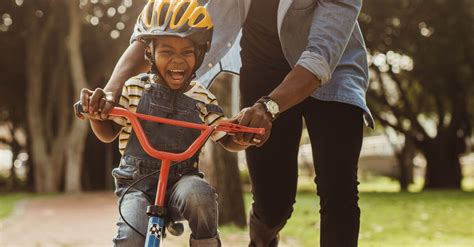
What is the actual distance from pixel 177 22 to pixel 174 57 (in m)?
0.15

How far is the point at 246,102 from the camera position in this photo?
4.06m

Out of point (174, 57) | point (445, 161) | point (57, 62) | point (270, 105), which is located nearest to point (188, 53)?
point (174, 57)

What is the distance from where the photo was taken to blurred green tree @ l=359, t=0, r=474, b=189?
19.1m

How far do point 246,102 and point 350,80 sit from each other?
0.73 meters

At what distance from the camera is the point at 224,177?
30.7 ft

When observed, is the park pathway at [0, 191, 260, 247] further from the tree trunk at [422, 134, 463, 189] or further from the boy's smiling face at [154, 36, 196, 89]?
the tree trunk at [422, 134, 463, 189]

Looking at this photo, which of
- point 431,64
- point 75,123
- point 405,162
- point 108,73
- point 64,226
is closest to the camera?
point 64,226

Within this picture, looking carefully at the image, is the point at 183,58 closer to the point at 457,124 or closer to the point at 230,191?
the point at 230,191

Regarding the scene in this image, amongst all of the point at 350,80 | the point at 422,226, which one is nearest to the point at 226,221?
the point at 422,226

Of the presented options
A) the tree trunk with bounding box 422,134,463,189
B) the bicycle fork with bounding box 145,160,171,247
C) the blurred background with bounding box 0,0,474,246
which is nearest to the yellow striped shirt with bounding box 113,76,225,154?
the bicycle fork with bounding box 145,160,171,247

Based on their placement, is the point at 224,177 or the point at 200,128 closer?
the point at 200,128

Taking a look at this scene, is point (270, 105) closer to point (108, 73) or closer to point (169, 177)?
point (169, 177)

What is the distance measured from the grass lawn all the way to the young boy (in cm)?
450

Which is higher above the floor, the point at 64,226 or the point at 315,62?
the point at 315,62
